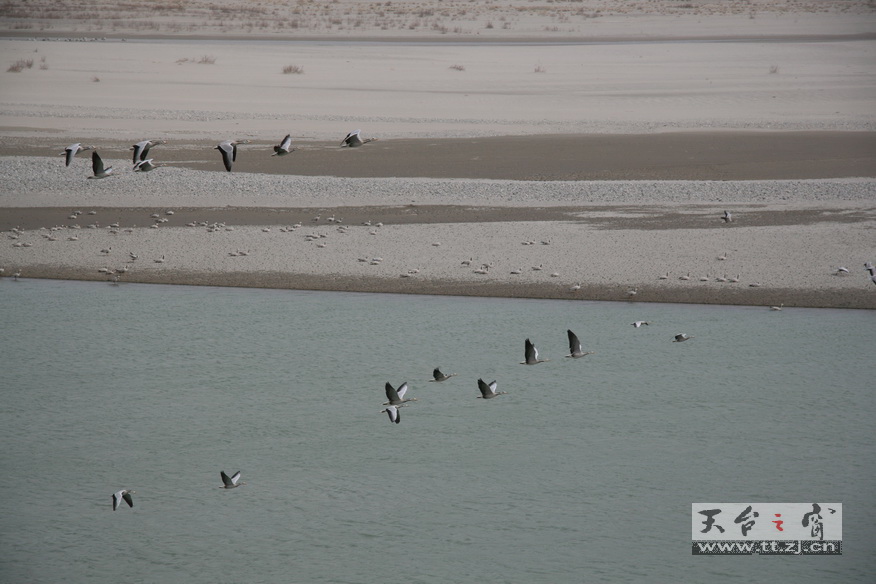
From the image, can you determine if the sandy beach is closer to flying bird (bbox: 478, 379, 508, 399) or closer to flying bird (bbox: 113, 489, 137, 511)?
flying bird (bbox: 478, 379, 508, 399)

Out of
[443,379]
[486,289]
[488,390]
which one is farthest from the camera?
[486,289]

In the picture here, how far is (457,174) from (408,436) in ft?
37.4

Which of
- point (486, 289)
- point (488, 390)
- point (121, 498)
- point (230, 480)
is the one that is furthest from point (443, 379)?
point (486, 289)

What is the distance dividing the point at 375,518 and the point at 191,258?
821 cm

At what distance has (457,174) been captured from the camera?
70.3 ft

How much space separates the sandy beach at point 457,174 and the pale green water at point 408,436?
97 cm

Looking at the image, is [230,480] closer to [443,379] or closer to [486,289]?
[443,379]

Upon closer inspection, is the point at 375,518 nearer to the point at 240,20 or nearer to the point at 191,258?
the point at 191,258

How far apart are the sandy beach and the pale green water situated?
970mm

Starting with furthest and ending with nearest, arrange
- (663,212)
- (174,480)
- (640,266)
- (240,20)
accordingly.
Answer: (240,20) → (663,212) → (640,266) → (174,480)

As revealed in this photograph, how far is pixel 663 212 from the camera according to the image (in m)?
18.4

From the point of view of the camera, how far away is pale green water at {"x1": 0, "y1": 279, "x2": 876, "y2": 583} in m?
8.34

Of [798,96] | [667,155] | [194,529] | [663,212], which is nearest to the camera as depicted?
[194,529]

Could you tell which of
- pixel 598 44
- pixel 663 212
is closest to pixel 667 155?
pixel 663 212
